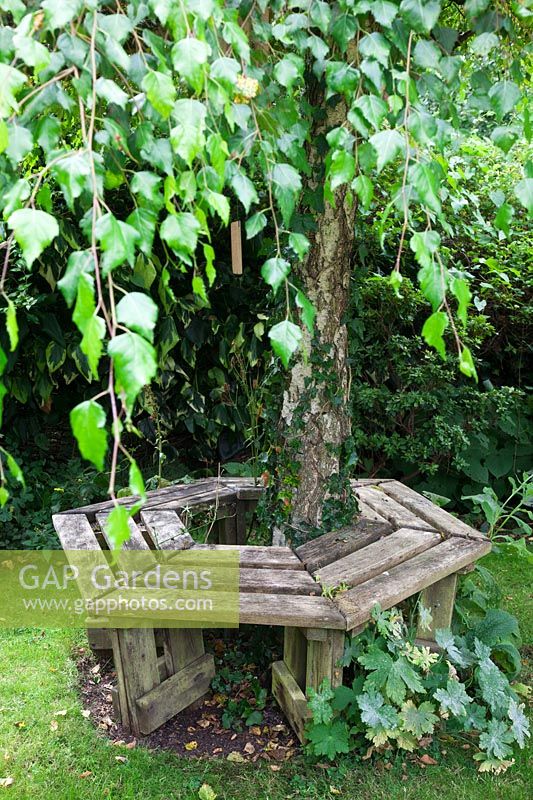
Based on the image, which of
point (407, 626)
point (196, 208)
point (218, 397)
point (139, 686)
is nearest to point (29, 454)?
point (218, 397)

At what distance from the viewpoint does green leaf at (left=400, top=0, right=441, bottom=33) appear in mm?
1242

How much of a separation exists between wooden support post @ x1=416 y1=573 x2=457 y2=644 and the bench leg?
1.63 feet

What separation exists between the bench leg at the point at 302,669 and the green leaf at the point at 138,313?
4.87ft

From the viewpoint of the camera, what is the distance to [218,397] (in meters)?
4.26

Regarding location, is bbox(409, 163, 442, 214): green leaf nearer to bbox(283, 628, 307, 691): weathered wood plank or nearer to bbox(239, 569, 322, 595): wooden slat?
bbox(239, 569, 322, 595): wooden slat

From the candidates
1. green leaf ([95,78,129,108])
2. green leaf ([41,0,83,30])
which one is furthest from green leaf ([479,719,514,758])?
green leaf ([41,0,83,30])

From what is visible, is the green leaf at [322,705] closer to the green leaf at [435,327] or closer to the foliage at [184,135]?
the foliage at [184,135]

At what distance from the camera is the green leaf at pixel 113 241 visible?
97 centimetres

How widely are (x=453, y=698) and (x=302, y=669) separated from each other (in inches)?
20.8

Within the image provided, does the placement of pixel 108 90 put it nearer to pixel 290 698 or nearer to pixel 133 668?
pixel 133 668

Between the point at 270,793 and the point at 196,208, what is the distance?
184cm

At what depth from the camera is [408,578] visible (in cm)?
229

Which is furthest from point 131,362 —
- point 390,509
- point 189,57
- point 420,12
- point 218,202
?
point 390,509

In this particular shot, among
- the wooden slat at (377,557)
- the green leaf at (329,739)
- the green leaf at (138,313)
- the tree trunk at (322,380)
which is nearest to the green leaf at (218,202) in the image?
the green leaf at (138,313)
